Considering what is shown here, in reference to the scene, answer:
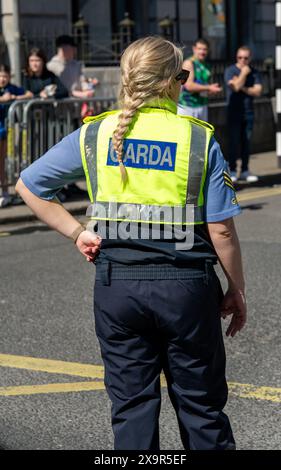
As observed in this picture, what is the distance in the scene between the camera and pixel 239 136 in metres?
15.5

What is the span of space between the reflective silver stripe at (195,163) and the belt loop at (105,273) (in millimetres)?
339

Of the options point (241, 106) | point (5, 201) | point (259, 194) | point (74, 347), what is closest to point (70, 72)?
point (5, 201)

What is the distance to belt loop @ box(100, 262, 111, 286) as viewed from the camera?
3736 mm

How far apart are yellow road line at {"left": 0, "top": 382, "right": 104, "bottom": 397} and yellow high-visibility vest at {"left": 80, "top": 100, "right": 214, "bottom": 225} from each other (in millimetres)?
2191

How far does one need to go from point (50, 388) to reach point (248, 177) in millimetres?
9857

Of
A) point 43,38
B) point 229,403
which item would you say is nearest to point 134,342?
point 229,403

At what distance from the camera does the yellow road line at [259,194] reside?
1382 centimetres

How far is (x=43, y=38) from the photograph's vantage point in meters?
18.3

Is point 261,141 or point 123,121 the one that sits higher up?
point 123,121

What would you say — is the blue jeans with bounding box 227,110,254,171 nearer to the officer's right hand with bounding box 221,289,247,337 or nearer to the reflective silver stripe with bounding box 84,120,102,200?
the officer's right hand with bounding box 221,289,247,337

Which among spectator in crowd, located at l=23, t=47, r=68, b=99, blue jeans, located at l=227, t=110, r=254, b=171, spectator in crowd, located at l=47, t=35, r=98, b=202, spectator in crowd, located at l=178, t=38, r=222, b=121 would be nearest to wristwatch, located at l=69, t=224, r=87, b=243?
spectator in crowd, located at l=178, t=38, r=222, b=121

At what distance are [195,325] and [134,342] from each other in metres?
0.21

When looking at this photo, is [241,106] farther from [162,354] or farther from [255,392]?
[162,354]

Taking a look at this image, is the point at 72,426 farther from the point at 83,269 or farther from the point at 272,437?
the point at 83,269
